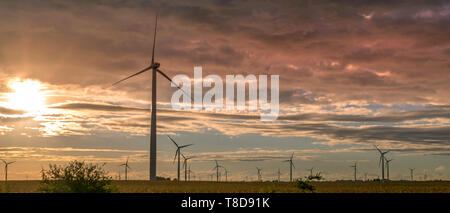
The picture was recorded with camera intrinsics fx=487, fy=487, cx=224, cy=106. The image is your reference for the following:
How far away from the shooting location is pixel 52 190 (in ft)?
130
